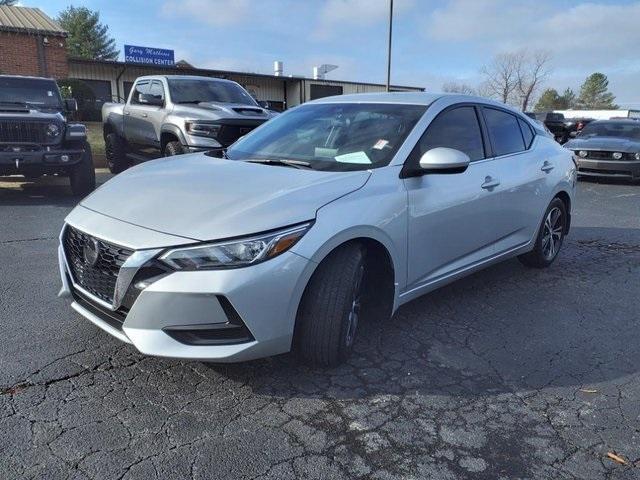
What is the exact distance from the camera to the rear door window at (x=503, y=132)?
441cm

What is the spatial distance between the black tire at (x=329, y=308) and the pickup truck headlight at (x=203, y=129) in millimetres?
5810

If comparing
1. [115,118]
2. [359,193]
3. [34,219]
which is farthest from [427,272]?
[115,118]

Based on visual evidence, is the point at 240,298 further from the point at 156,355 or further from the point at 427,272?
the point at 427,272

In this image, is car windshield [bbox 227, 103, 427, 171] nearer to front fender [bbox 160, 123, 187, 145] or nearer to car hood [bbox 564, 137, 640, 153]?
front fender [bbox 160, 123, 187, 145]

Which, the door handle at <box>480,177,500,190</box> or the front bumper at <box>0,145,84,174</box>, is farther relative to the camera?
the front bumper at <box>0,145,84,174</box>

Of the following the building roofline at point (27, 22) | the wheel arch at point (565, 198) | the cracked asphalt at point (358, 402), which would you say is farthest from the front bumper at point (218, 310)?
the building roofline at point (27, 22)

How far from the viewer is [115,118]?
1083 cm

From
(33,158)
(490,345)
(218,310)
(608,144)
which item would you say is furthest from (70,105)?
(608,144)

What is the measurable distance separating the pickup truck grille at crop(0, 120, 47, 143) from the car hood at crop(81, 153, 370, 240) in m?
5.35

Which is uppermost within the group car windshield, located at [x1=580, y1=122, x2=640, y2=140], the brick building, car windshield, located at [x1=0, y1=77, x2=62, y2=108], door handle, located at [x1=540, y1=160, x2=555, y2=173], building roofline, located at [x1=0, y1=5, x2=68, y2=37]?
building roofline, located at [x1=0, y1=5, x2=68, y2=37]

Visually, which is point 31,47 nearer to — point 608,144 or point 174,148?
point 174,148

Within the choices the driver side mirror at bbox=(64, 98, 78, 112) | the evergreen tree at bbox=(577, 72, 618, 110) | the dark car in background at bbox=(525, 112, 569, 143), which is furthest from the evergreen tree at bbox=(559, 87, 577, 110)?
the driver side mirror at bbox=(64, 98, 78, 112)

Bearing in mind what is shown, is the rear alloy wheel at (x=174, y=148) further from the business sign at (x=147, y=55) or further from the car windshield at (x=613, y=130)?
the business sign at (x=147, y=55)

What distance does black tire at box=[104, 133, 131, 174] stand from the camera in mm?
10891
